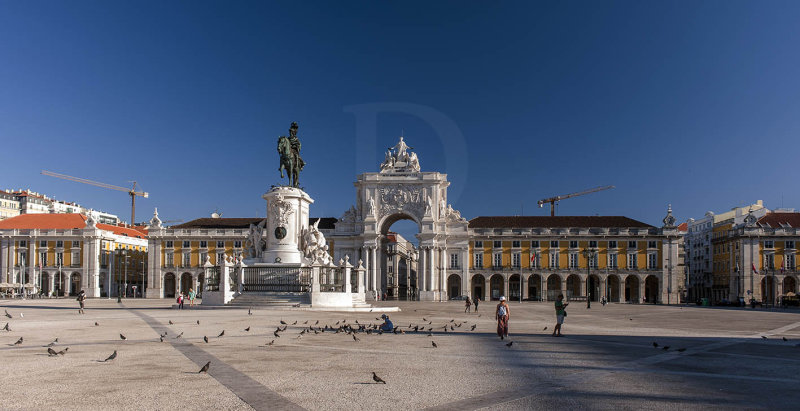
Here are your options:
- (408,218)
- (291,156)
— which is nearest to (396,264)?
(408,218)

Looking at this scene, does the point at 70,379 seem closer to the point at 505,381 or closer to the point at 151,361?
the point at 151,361

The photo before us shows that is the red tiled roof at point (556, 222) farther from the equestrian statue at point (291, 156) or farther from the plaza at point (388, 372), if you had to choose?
the plaza at point (388, 372)

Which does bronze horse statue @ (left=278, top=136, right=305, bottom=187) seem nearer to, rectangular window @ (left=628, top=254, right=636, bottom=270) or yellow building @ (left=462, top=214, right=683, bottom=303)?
yellow building @ (left=462, top=214, right=683, bottom=303)

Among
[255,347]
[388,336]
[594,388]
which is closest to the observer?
[594,388]

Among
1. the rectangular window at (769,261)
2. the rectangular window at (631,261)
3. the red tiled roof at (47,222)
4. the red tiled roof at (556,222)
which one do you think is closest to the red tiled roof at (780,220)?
the rectangular window at (769,261)

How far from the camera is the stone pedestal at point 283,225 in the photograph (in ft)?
110

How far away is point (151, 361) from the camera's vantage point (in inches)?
490

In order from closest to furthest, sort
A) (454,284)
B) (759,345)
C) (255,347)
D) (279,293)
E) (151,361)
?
1. (151,361)
2. (255,347)
3. (759,345)
4. (279,293)
5. (454,284)

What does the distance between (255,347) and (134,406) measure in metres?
6.73

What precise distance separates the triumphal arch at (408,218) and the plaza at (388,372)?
60336 millimetres

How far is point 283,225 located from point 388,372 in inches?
896

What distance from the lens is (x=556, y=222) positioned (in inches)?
3327

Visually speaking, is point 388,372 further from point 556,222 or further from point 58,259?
point 58,259

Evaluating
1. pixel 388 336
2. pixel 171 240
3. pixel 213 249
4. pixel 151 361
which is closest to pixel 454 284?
pixel 213 249
